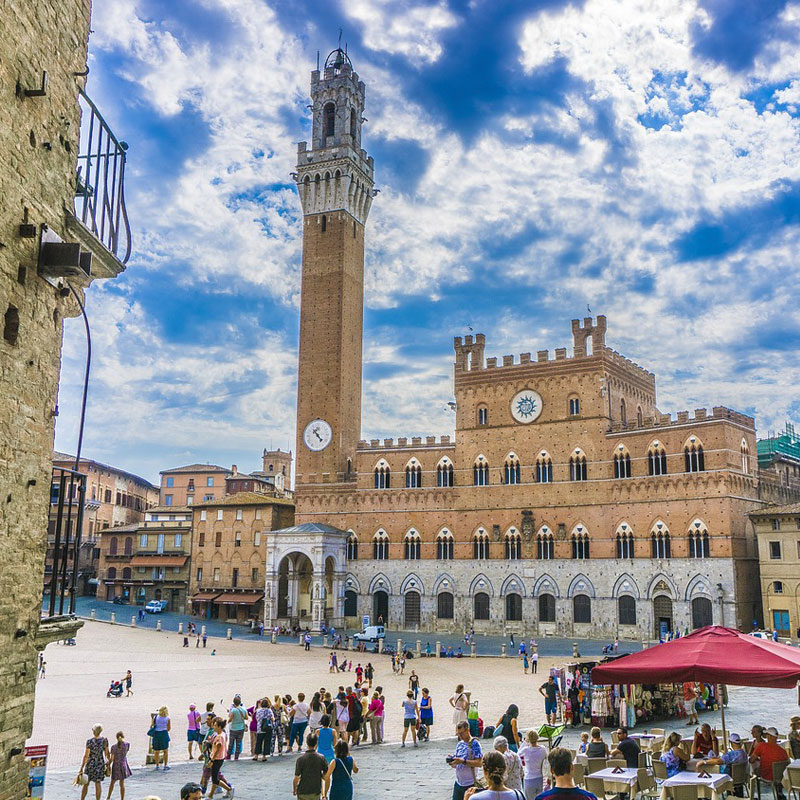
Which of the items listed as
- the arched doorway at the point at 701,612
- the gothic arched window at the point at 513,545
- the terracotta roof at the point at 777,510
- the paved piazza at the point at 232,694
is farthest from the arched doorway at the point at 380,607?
the terracotta roof at the point at 777,510

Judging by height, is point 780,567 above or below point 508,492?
below

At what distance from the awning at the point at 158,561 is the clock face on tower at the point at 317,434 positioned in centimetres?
1406

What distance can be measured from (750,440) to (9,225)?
43.0m

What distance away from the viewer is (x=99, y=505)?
223 ft

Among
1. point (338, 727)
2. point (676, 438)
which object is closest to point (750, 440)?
point (676, 438)

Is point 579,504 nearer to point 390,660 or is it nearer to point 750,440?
point 750,440

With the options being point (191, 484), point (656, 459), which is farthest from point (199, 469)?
point (656, 459)

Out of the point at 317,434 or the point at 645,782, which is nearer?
the point at 645,782

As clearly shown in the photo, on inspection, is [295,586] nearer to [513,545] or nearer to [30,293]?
[513,545]

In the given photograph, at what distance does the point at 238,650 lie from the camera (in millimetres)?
39312

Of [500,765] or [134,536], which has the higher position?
[134,536]

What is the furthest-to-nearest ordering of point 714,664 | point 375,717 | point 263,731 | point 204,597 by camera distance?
point 204,597 → point 375,717 → point 263,731 → point 714,664

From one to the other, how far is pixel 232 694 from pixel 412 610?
79.9 feet

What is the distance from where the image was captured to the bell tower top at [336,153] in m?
55.9
